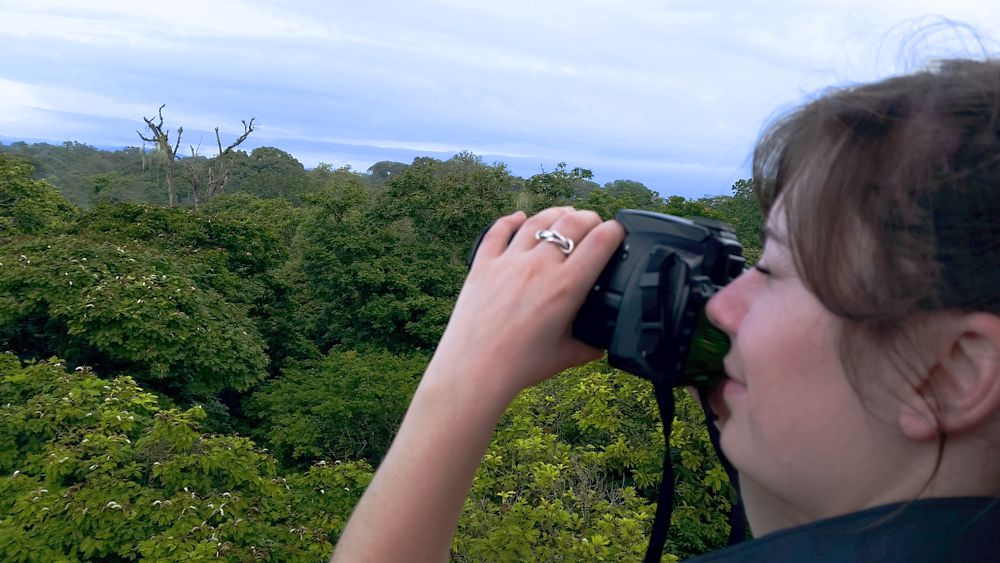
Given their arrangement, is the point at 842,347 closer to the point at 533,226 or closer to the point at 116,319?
the point at 533,226

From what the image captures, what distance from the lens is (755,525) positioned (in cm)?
78

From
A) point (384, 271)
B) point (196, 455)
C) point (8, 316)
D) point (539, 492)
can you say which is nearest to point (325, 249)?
point (384, 271)

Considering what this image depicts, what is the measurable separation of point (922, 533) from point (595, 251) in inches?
15.6

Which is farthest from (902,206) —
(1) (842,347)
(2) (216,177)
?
(2) (216,177)

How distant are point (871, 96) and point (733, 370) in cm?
29

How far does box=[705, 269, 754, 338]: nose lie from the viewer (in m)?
0.72

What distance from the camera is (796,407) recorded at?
0.65 meters

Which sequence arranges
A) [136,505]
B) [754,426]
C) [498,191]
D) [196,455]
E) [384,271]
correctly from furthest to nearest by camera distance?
1. [498,191]
2. [384,271]
3. [196,455]
4. [136,505]
5. [754,426]

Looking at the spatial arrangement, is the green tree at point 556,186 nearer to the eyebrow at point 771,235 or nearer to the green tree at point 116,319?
the green tree at point 116,319

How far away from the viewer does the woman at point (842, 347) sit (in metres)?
0.58

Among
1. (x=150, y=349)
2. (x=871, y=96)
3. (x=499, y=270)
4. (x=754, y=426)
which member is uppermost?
(x=871, y=96)

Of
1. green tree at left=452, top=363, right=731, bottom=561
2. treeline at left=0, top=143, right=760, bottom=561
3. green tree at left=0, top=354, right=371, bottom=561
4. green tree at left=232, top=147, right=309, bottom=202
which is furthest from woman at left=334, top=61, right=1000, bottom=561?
green tree at left=232, top=147, right=309, bottom=202

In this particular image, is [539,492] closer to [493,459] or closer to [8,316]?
Result: [493,459]

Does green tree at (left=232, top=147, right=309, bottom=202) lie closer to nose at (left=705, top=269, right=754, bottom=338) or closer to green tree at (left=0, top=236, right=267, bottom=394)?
green tree at (left=0, top=236, right=267, bottom=394)
